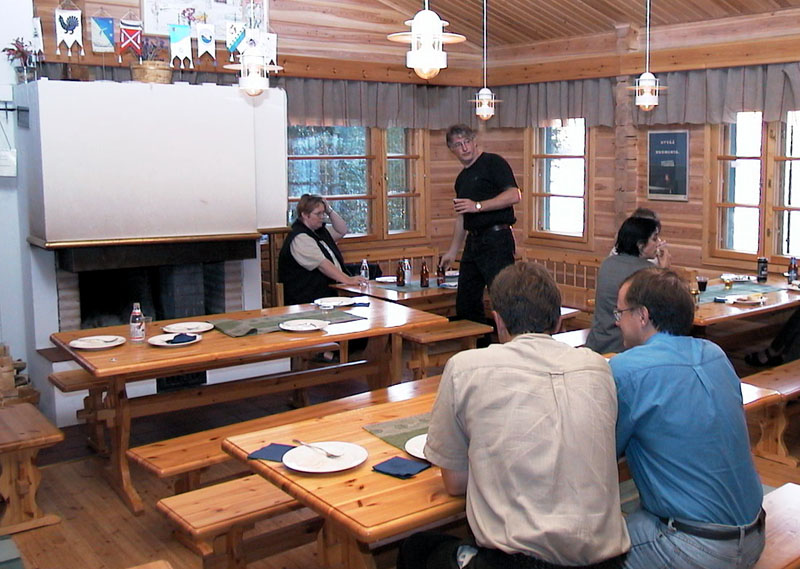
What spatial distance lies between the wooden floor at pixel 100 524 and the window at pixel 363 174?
9.80 feet

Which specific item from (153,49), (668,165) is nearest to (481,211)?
(668,165)

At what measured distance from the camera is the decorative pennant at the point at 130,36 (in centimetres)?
579

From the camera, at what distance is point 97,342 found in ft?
13.0

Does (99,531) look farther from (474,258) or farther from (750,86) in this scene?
(750,86)

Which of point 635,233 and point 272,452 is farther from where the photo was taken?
point 635,233

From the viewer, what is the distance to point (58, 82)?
5.23m

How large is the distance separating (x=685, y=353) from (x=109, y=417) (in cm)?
310

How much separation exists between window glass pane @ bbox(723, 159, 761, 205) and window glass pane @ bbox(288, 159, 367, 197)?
301 cm

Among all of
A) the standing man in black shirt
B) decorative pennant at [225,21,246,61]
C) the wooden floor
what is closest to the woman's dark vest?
the standing man in black shirt

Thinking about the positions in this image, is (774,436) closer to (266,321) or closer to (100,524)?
(266,321)

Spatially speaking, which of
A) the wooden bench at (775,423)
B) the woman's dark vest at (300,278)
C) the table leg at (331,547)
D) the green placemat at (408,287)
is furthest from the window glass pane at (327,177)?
the table leg at (331,547)

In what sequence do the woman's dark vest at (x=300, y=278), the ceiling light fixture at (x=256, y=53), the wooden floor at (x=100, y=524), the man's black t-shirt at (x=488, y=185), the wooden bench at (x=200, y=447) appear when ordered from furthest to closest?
the woman's dark vest at (x=300, y=278), the man's black t-shirt at (x=488, y=185), the ceiling light fixture at (x=256, y=53), the wooden floor at (x=100, y=524), the wooden bench at (x=200, y=447)

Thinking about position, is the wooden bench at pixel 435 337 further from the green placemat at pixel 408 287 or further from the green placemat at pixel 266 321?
the green placemat at pixel 266 321

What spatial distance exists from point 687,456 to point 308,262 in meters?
4.01
